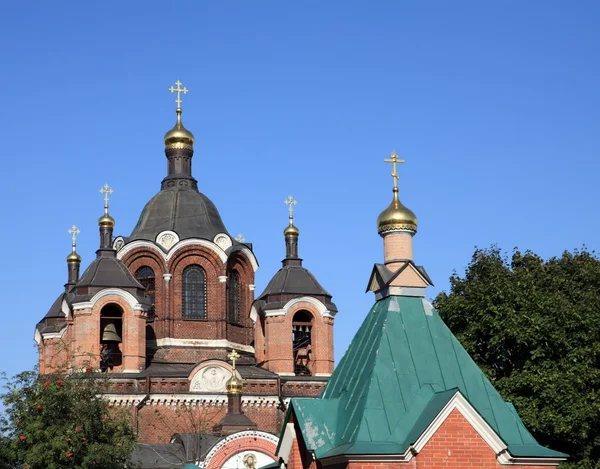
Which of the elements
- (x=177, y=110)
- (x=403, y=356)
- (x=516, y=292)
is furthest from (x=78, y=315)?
(x=403, y=356)

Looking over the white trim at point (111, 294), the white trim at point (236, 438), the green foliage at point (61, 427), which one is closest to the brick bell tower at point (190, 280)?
the white trim at point (111, 294)

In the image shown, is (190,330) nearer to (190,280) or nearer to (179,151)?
(190,280)

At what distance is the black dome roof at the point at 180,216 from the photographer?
3888 centimetres

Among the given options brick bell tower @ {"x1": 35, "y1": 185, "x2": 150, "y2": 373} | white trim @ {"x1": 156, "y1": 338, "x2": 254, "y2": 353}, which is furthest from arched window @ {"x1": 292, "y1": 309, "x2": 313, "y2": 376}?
brick bell tower @ {"x1": 35, "y1": 185, "x2": 150, "y2": 373}

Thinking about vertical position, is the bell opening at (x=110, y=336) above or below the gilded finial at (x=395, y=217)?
above

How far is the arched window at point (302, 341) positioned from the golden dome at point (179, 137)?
25.1 ft

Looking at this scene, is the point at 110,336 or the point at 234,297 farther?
the point at 234,297

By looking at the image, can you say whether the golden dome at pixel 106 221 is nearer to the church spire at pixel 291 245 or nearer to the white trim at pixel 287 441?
the church spire at pixel 291 245

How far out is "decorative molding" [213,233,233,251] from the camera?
3869 centimetres

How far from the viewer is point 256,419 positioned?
37.0 m

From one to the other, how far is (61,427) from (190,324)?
1715 centimetres

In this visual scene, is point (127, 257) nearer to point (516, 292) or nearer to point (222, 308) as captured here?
point (222, 308)

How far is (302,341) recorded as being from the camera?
39.8 meters

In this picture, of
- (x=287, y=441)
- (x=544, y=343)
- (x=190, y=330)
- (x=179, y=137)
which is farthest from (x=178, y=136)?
(x=287, y=441)
